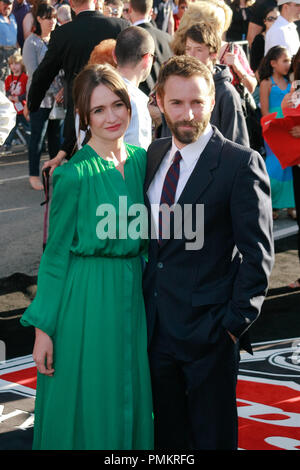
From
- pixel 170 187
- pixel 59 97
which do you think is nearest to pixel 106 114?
pixel 170 187

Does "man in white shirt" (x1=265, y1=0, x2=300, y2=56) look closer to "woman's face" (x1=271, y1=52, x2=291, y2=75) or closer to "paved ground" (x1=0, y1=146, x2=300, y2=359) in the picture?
"woman's face" (x1=271, y1=52, x2=291, y2=75)

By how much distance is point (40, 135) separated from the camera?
9477 millimetres

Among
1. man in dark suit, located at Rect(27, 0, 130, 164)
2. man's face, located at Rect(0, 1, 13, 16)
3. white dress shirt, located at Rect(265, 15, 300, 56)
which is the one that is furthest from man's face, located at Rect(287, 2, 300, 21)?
man's face, located at Rect(0, 1, 13, 16)

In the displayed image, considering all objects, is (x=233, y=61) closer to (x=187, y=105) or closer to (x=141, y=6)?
(x=141, y=6)

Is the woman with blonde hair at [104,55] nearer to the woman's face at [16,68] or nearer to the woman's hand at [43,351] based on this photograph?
the woman's hand at [43,351]

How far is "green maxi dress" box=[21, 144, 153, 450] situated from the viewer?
3.30 metres

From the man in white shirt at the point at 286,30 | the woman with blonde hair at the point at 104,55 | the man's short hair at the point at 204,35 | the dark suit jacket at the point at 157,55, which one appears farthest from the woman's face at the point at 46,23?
the man's short hair at the point at 204,35

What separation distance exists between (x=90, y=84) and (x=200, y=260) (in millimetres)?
875

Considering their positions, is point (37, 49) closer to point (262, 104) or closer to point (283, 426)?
point (262, 104)

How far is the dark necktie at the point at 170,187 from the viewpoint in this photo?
334cm

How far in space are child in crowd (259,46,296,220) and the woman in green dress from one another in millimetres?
4670

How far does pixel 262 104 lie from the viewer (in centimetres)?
826

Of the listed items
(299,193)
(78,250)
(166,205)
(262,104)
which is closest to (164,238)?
(166,205)

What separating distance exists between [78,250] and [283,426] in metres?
1.74
